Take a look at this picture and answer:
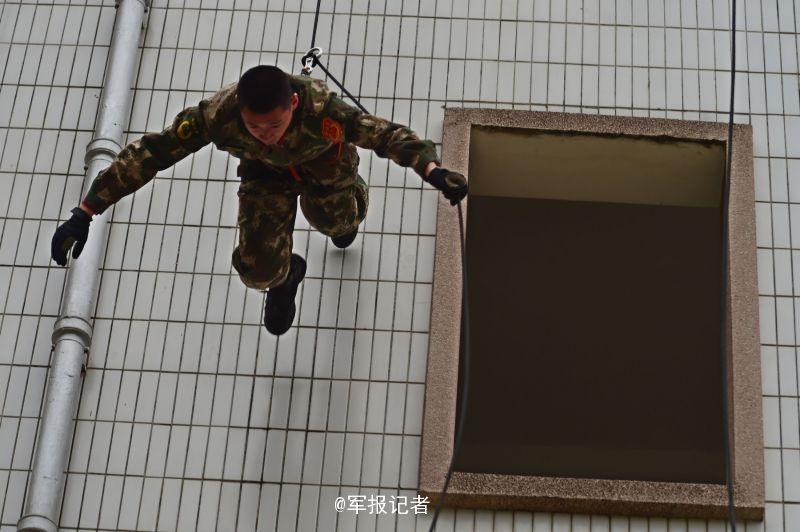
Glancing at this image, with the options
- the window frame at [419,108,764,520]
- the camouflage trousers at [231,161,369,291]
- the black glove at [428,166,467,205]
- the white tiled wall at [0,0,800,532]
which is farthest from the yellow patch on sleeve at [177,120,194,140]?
the window frame at [419,108,764,520]

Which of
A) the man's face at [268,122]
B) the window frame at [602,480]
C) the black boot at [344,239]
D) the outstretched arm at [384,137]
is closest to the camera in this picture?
the man's face at [268,122]

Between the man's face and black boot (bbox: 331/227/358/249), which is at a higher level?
the man's face

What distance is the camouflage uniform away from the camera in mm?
6625

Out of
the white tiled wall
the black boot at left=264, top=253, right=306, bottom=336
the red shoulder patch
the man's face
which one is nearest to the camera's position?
the man's face

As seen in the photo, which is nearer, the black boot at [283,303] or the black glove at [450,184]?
the black glove at [450,184]

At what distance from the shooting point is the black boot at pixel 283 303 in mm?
7484

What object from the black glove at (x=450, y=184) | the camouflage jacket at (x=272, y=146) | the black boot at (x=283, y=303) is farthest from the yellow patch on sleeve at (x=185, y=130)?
the black glove at (x=450, y=184)

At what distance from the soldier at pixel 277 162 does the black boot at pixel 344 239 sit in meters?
0.23

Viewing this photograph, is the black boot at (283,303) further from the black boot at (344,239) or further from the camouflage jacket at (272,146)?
the camouflage jacket at (272,146)

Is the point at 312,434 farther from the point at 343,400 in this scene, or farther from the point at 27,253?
the point at 27,253

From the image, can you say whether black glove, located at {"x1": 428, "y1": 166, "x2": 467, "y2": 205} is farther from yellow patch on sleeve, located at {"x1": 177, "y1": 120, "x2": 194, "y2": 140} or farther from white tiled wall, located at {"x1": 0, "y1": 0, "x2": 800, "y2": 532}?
white tiled wall, located at {"x1": 0, "y1": 0, "x2": 800, "y2": 532}

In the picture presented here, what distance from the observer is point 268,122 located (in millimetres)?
6312

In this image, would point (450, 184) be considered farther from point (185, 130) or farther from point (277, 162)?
point (185, 130)

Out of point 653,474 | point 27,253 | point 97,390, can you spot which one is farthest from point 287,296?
point 653,474
